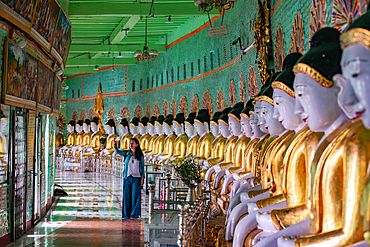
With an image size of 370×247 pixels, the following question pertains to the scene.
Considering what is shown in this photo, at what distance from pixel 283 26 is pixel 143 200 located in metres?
5.17

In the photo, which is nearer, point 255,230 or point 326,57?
point 326,57

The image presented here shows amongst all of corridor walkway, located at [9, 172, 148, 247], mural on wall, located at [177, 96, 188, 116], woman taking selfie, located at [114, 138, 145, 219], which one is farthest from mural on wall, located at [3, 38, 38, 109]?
mural on wall, located at [177, 96, 188, 116]

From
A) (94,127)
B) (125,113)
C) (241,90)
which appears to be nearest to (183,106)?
(241,90)

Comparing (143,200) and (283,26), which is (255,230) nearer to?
(283,26)

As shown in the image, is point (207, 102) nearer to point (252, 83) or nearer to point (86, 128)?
point (252, 83)

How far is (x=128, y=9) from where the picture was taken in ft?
36.7

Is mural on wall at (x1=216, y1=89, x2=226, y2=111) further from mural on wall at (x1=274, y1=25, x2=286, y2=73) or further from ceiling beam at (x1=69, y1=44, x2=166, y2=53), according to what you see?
ceiling beam at (x1=69, y1=44, x2=166, y2=53)

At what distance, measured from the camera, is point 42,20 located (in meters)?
6.82

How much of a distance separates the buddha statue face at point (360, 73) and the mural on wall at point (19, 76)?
4.77 metres

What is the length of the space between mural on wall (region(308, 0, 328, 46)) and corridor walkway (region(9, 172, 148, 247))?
3.49 meters

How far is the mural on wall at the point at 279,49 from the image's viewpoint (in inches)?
232

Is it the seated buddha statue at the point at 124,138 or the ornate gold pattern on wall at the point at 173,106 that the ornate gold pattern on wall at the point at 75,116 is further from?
the ornate gold pattern on wall at the point at 173,106

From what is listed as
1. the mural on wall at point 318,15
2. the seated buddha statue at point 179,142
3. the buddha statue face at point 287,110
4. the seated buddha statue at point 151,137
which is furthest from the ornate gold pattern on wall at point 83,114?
the buddha statue face at point 287,110

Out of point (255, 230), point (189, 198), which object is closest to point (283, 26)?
point (189, 198)
